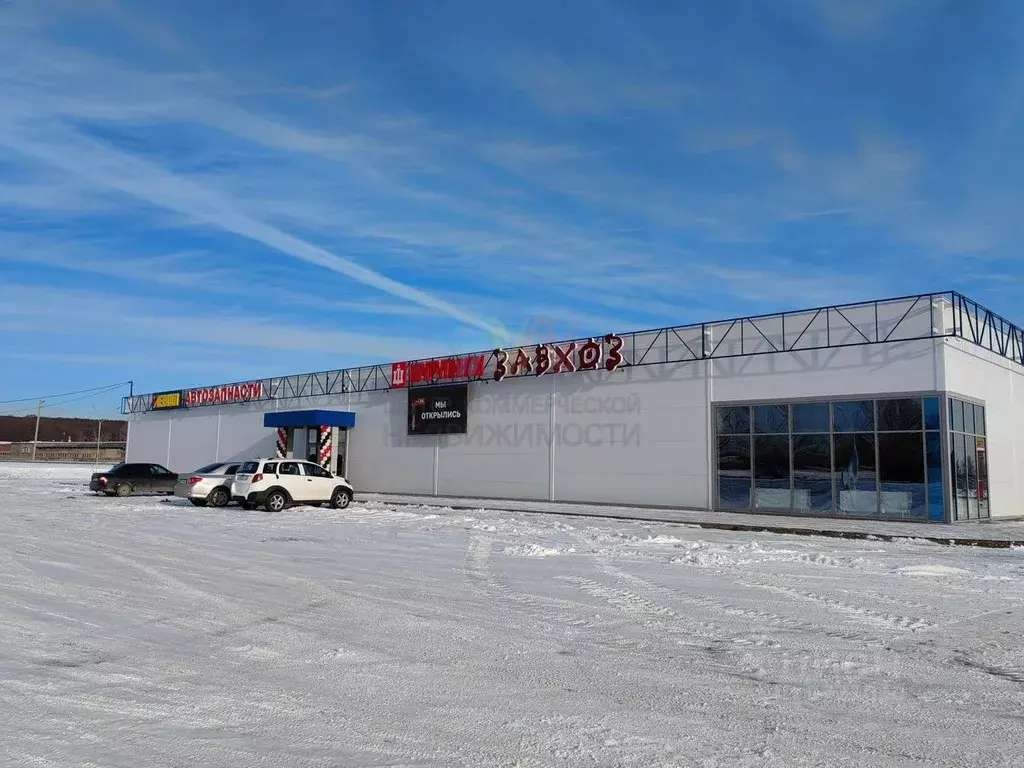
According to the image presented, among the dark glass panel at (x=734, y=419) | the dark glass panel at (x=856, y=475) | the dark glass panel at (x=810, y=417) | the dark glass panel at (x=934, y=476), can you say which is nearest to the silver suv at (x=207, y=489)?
the dark glass panel at (x=734, y=419)

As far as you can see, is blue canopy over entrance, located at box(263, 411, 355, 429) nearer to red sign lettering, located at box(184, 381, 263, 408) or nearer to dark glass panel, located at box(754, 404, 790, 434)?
red sign lettering, located at box(184, 381, 263, 408)

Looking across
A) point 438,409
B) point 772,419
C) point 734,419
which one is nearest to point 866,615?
point 772,419

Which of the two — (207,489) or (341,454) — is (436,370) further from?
(207,489)

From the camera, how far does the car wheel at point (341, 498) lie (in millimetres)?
27438

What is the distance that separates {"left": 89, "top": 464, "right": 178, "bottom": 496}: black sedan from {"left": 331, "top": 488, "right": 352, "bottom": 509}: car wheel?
10.5m

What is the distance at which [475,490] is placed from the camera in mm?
33812

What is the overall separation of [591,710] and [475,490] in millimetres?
28213

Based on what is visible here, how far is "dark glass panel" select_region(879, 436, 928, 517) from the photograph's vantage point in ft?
74.7

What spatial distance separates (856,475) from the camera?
23.9 metres

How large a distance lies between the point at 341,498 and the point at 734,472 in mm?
13169

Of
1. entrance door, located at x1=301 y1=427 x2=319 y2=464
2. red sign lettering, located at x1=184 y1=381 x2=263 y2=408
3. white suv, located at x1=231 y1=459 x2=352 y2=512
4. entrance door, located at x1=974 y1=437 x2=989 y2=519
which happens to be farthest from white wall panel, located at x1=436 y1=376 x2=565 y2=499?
red sign lettering, located at x1=184 y1=381 x2=263 y2=408

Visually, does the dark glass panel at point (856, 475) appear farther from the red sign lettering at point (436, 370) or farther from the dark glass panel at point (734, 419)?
the red sign lettering at point (436, 370)

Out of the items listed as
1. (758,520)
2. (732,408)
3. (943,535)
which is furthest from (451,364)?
(943,535)

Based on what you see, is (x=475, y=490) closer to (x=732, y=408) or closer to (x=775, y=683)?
(x=732, y=408)
